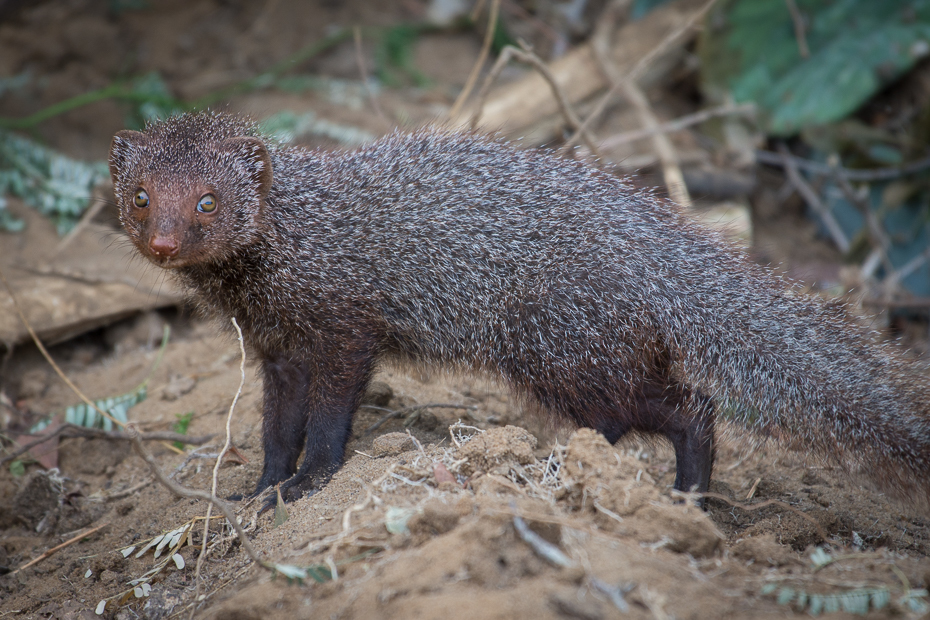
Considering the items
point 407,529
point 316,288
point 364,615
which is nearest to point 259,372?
point 316,288

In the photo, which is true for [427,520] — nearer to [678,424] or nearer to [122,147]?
[678,424]

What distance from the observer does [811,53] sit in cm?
619

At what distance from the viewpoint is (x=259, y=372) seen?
359 cm

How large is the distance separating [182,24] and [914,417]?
7.02m

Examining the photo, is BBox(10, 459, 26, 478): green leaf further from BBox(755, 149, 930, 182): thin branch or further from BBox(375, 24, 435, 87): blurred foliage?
BBox(755, 149, 930, 182): thin branch

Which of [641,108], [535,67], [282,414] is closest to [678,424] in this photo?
[282,414]

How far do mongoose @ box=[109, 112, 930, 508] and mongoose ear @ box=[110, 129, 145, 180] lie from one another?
1 centimetres

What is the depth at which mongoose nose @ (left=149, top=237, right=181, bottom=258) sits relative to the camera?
2902 mm

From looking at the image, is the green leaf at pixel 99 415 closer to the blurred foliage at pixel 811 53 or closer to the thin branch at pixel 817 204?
the blurred foliage at pixel 811 53

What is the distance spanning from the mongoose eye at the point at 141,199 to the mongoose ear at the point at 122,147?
23 centimetres

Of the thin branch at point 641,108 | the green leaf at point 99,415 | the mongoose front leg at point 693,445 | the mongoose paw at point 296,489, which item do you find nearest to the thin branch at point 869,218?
the thin branch at point 641,108

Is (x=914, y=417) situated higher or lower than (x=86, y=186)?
lower

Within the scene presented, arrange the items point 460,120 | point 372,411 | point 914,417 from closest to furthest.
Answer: point 914,417
point 372,411
point 460,120

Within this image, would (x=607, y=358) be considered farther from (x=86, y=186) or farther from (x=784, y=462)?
(x=86, y=186)
